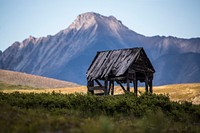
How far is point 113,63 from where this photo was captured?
97.6 ft

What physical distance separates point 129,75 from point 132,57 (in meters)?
Answer: 1.53

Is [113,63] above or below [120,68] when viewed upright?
above

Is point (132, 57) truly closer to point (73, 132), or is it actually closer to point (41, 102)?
point (41, 102)

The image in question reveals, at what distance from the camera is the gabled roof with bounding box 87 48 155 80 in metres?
28.8

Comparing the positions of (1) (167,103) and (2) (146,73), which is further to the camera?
(2) (146,73)

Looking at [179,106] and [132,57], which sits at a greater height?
[132,57]

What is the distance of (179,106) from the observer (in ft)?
67.2

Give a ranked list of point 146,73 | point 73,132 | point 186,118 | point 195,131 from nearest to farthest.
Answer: point 73,132, point 195,131, point 186,118, point 146,73

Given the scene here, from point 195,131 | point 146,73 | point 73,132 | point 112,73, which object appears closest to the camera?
point 73,132

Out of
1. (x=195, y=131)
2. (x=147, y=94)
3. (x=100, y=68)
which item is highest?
(x=100, y=68)

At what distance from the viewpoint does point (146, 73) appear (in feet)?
104

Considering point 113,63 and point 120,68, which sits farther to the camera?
point 113,63

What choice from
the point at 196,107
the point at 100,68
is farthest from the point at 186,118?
the point at 100,68

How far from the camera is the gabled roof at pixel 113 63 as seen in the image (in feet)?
94.5
